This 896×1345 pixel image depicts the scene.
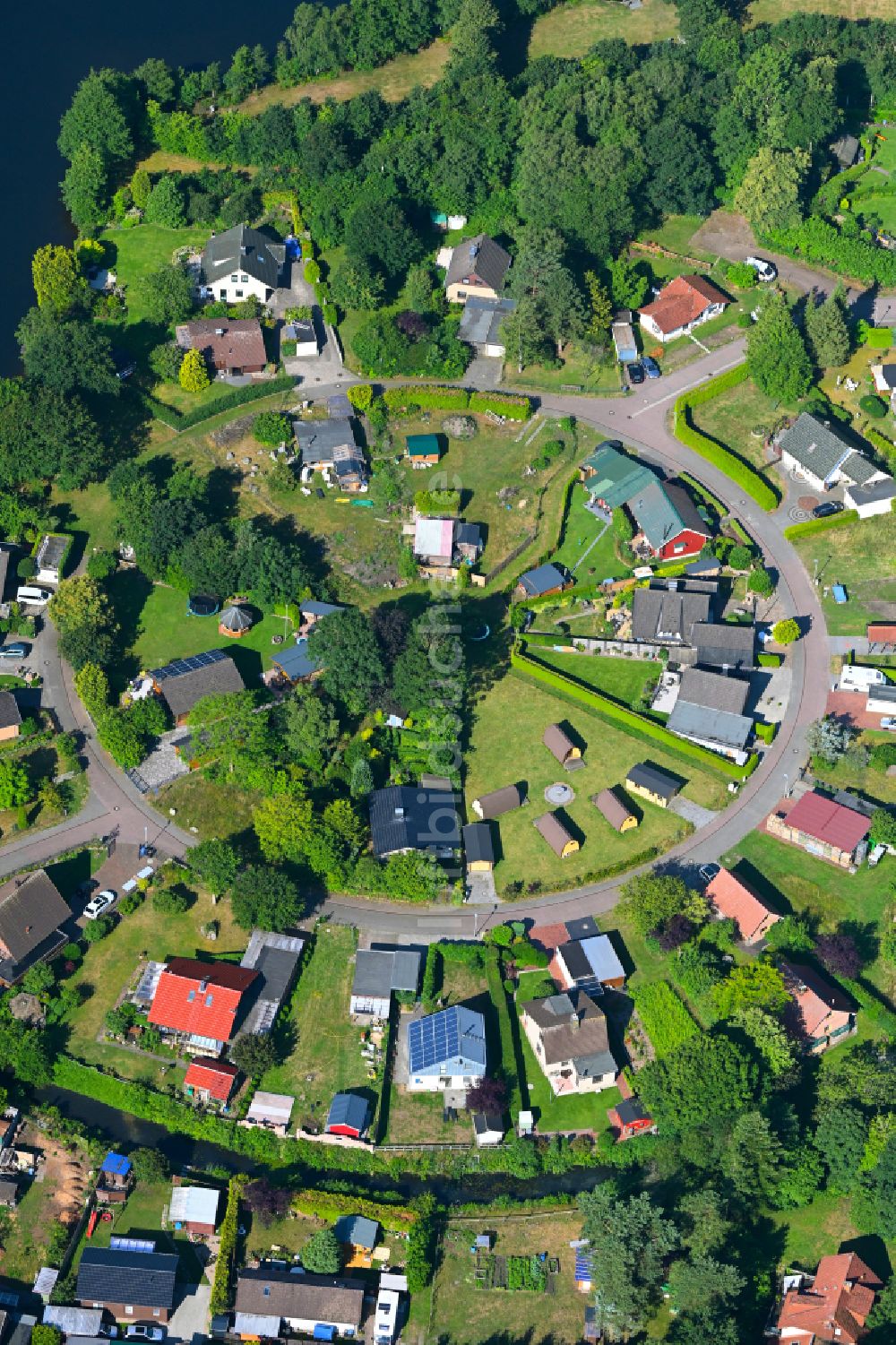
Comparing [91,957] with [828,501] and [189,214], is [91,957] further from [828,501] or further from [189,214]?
[189,214]

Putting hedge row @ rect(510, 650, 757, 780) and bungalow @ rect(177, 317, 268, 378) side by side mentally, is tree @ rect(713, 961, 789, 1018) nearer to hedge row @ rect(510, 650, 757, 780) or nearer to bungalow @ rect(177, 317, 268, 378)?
hedge row @ rect(510, 650, 757, 780)

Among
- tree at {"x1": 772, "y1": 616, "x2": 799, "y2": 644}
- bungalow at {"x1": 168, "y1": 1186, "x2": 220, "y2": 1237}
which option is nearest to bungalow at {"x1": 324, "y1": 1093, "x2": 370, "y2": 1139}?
bungalow at {"x1": 168, "y1": 1186, "x2": 220, "y2": 1237}

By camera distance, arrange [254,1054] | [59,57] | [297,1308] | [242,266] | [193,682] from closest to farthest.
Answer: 1. [297,1308]
2. [254,1054]
3. [193,682]
4. [242,266]
5. [59,57]

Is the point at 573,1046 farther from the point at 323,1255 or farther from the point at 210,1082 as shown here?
the point at 210,1082

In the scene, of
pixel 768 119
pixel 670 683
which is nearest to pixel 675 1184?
pixel 670 683

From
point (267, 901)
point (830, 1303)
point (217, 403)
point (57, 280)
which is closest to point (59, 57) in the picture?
point (57, 280)

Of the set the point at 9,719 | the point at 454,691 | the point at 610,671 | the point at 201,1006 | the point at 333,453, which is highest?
the point at 333,453
